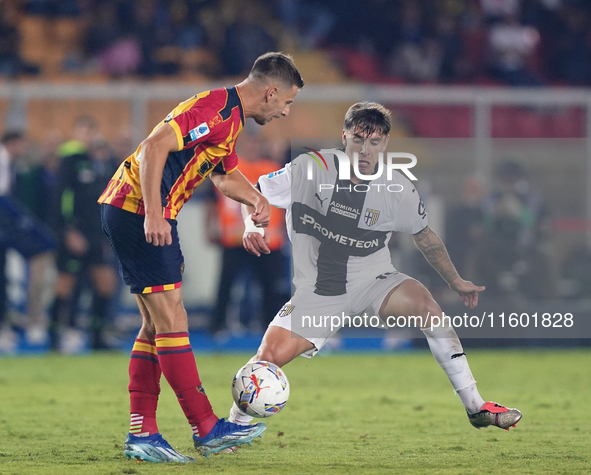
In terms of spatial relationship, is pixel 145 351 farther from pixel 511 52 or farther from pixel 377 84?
pixel 511 52

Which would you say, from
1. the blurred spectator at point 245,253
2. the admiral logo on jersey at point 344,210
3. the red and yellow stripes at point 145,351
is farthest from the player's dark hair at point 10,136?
the red and yellow stripes at point 145,351

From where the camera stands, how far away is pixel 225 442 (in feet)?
14.5

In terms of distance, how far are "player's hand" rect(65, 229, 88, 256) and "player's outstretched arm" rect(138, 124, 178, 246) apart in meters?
5.42

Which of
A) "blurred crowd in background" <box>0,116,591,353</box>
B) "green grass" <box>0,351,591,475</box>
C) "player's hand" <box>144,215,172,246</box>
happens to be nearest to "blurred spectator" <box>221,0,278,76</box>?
"blurred crowd in background" <box>0,116,591,353</box>

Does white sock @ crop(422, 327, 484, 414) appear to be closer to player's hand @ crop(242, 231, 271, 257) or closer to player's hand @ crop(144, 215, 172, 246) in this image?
player's hand @ crop(242, 231, 271, 257)

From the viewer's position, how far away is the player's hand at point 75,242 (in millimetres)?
9359

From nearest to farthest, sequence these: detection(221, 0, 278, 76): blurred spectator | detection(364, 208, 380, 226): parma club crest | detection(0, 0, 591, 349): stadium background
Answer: detection(364, 208, 380, 226): parma club crest, detection(0, 0, 591, 349): stadium background, detection(221, 0, 278, 76): blurred spectator

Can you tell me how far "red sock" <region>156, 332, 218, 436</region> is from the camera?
172 inches

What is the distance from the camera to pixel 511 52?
14828mm

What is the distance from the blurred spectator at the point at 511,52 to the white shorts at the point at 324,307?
10.1 metres

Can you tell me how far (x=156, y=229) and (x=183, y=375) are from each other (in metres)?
0.75

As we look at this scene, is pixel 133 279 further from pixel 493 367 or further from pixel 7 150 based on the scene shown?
pixel 7 150

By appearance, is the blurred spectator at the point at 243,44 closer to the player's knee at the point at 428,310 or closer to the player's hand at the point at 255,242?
the player's hand at the point at 255,242

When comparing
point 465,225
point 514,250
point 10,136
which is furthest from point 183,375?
point 514,250
